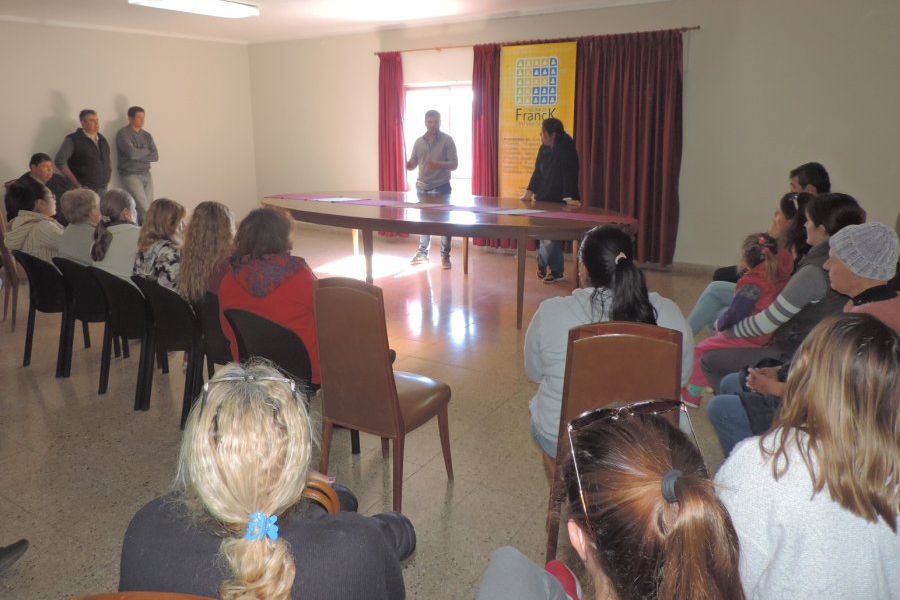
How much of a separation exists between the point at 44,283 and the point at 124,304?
0.76 meters

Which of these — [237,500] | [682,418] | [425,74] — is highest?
[425,74]

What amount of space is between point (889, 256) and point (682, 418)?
0.92m

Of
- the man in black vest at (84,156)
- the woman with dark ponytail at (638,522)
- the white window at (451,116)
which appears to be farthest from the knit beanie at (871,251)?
the man in black vest at (84,156)

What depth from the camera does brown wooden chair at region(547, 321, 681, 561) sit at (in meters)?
1.72

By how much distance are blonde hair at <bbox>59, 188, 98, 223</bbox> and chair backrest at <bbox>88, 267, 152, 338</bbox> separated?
0.62 meters

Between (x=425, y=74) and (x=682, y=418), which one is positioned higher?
(x=425, y=74)

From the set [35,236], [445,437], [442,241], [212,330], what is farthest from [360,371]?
[442,241]

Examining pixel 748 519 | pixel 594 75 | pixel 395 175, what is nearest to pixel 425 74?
pixel 395 175

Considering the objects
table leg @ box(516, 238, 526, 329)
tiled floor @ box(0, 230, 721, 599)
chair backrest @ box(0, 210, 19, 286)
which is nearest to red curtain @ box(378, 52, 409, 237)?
table leg @ box(516, 238, 526, 329)

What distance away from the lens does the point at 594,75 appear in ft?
A: 19.7

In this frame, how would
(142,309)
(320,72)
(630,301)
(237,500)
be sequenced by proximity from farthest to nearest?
(320,72) < (142,309) < (630,301) < (237,500)

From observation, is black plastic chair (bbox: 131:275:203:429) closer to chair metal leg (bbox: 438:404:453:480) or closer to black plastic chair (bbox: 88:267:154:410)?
black plastic chair (bbox: 88:267:154:410)

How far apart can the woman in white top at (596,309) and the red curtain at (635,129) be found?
13.9ft

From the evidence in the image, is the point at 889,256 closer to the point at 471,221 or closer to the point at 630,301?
the point at 630,301
